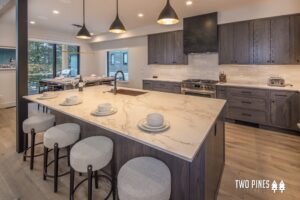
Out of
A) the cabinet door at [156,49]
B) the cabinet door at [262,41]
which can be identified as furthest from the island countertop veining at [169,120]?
the cabinet door at [156,49]

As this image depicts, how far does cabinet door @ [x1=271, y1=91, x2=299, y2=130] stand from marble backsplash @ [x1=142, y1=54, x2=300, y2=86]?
24.3 inches

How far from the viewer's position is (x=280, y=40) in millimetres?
3869

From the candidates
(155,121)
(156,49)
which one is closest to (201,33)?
(156,49)

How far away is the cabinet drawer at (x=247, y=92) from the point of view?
3960 millimetres

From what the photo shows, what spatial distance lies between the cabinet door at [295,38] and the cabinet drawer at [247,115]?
1262 mm

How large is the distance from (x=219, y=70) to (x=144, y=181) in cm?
440

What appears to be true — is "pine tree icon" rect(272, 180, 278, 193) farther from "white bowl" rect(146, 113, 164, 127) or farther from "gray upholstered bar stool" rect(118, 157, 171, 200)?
"white bowl" rect(146, 113, 164, 127)

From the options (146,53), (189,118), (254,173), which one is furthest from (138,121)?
(146,53)

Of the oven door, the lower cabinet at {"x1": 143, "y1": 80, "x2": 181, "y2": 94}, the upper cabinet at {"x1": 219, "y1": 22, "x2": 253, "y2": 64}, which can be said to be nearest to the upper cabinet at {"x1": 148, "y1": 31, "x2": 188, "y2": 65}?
the lower cabinet at {"x1": 143, "y1": 80, "x2": 181, "y2": 94}

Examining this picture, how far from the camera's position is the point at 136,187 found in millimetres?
1243

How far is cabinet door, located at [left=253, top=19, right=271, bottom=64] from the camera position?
4023mm

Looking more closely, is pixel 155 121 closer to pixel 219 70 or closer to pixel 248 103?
pixel 248 103

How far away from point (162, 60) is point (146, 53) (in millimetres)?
956

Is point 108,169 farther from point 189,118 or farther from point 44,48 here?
point 44,48
